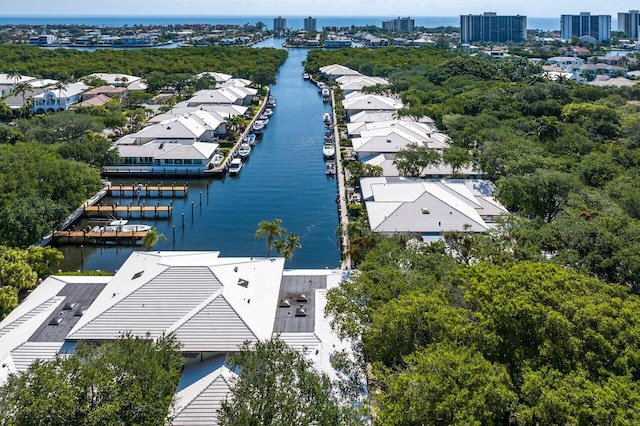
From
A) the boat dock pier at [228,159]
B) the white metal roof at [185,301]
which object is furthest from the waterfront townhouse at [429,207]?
the boat dock pier at [228,159]

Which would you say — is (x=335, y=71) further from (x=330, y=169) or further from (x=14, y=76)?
(x=330, y=169)

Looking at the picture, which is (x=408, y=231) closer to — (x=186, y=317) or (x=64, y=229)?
(x=186, y=317)

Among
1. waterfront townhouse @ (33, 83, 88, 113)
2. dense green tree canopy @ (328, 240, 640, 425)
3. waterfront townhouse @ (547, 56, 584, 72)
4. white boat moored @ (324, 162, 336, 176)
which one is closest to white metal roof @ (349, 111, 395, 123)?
white boat moored @ (324, 162, 336, 176)

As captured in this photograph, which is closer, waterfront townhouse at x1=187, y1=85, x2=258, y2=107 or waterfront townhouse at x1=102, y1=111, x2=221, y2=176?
waterfront townhouse at x1=102, y1=111, x2=221, y2=176

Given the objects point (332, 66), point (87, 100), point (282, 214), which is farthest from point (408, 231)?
point (332, 66)

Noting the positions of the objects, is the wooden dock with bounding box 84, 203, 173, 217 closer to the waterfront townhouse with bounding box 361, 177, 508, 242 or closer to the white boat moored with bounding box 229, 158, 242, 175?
the white boat moored with bounding box 229, 158, 242, 175

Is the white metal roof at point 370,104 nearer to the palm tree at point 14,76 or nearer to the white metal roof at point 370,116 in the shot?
the white metal roof at point 370,116

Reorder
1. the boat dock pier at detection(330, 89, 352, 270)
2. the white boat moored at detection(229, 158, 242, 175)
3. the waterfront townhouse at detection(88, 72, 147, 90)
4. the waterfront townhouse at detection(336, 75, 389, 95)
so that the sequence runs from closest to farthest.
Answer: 1. the boat dock pier at detection(330, 89, 352, 270)
2. the white boat moored at detection(229, 158, 242, 175)
3. the waterfront townhouse at detection(336, 75, 389, 95)
4. the waterfront townhouse at detection(88, 72, 147, 90)
